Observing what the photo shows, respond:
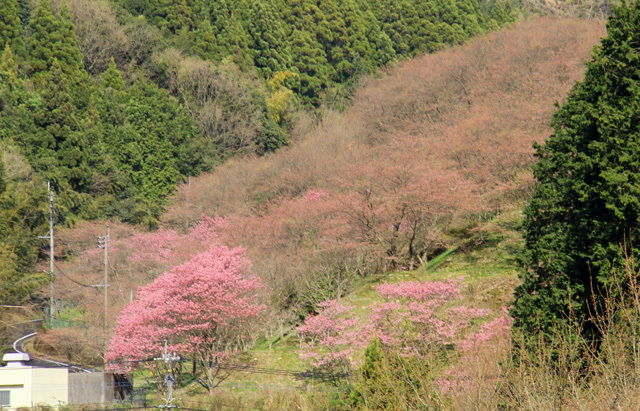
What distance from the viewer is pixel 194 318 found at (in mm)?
20359

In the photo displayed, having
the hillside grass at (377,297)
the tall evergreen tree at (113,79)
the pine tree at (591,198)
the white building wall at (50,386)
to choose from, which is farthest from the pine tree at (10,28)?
the pine tree at (591,198)

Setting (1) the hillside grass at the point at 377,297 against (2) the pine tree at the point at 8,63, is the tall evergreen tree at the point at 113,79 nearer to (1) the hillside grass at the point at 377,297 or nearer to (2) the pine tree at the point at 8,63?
(2) the pine tree at the point at 8,63

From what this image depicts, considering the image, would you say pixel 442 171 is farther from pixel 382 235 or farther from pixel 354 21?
pixel 354 21

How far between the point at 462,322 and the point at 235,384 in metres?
6.70

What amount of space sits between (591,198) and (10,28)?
46512 mm

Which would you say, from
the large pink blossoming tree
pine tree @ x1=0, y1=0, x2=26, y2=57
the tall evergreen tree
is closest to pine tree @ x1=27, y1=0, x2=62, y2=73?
pine tree @ x1=0, y1=0, x2=26, y2=57

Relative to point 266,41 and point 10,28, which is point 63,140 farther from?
point 266,41

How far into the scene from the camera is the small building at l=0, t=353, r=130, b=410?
20.4 meters

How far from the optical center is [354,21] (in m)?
61.2

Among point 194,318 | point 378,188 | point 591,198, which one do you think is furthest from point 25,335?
point 591,198

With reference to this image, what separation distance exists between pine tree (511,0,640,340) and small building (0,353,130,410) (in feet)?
43.9

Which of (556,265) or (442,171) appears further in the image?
(442,171)

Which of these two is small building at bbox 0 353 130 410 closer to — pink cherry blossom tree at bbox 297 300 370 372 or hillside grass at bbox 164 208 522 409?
hillside grass at bbox 164 208 522 409

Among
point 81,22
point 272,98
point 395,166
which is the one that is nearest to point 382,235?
point 395,166
